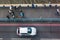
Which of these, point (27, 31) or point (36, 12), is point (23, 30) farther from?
point (36, 12)

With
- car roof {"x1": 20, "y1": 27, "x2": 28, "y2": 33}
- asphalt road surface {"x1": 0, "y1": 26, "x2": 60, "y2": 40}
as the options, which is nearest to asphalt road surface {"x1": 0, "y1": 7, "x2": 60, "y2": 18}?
asphalt road surface {"x1": 0, "y1": 26, "x2": 60, "y2": 40}

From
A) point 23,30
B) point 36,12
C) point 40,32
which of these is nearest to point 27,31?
point 23,30

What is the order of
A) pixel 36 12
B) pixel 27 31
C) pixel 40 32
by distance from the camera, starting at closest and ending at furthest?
1. pixel 27 31
2. pixel 40 32
3. pixel 36 12

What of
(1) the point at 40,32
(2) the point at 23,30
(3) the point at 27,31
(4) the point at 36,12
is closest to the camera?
(3) the point at 27,31

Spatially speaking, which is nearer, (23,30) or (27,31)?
(27,31)

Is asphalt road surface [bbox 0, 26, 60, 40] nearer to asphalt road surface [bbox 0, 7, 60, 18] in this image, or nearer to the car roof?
the car roof

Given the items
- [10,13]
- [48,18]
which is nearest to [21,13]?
[10,13]

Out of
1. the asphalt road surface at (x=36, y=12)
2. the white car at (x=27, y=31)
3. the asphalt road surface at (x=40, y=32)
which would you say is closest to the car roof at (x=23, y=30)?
the white car at (x=27, y=31)

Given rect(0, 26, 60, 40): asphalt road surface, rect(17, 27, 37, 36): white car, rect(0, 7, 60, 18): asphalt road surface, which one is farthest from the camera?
rect(0, 7, 60, 18): asphalt road surface

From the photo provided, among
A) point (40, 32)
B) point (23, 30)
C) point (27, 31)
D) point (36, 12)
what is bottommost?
point (40, 32)

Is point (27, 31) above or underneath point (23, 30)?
underneath

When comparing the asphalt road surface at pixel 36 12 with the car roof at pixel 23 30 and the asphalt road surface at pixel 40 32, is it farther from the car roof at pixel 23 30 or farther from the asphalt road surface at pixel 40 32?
the car roof at pixel 23 30

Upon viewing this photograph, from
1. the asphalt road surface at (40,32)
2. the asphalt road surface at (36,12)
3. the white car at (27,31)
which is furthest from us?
the asphalt road surface at (36,12)
